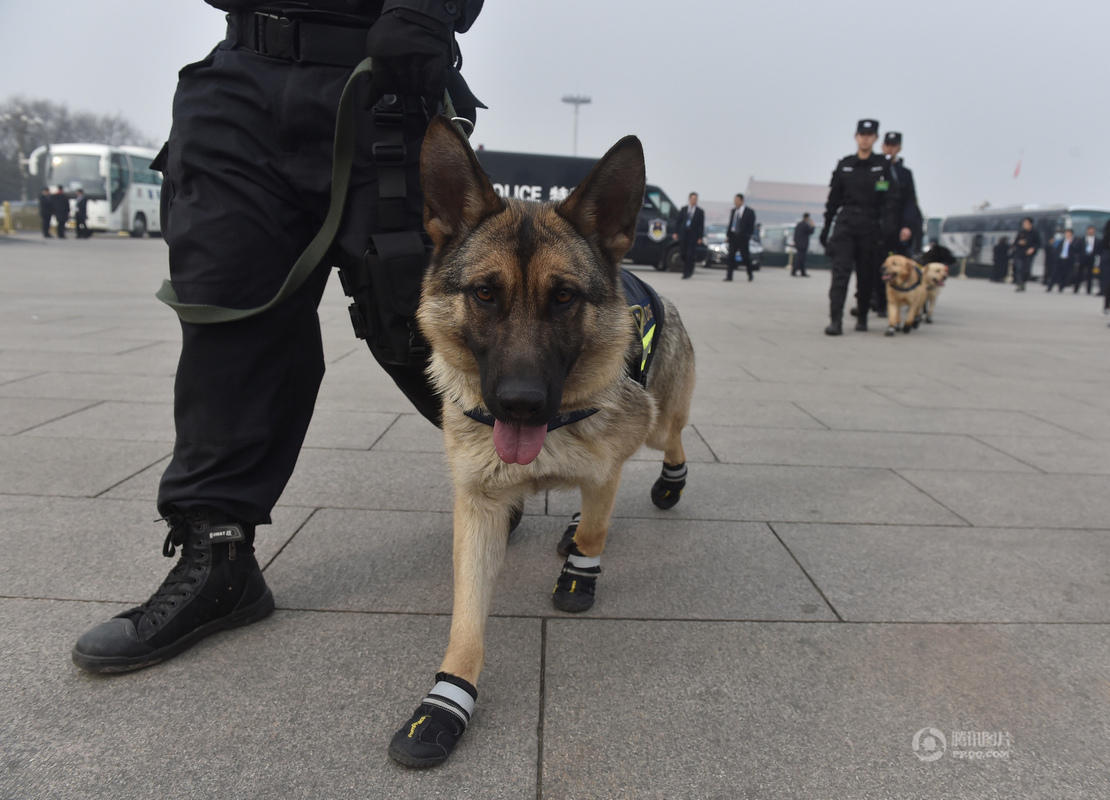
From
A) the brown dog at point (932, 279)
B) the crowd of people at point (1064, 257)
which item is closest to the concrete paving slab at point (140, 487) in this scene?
the brown dog at point (932, 279)

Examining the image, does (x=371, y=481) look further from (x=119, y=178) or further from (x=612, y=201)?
(x=119, y=178)

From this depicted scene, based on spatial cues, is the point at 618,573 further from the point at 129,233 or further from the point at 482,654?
the point at 129,233

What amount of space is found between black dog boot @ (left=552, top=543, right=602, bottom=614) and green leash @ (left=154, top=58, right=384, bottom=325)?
1.36m

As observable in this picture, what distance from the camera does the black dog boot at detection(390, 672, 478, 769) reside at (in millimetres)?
1826

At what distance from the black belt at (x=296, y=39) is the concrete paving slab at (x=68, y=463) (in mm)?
2305

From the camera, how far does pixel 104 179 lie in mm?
34406

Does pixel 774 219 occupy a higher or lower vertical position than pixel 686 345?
higher

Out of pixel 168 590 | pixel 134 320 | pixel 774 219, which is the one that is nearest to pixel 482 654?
pixel 168 590

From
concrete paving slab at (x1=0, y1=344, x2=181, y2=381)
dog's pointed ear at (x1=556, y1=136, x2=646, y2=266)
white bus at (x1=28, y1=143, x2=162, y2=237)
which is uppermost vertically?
white bus at (x1=28, y1=143, x2=162, y2=237)

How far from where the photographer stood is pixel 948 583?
2947mm

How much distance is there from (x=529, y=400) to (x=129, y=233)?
41922 mm

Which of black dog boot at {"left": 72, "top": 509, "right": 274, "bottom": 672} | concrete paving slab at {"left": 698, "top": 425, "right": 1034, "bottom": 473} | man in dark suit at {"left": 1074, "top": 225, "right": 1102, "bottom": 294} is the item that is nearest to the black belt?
black dog boot at {"left": 72, "top": 509, "right": 274, "bottom": 672}

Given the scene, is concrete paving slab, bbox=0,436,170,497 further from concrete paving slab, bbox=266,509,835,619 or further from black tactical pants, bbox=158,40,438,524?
black tactical pants, bbox=158,40,438,524

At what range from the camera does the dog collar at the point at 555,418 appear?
2270 mm
